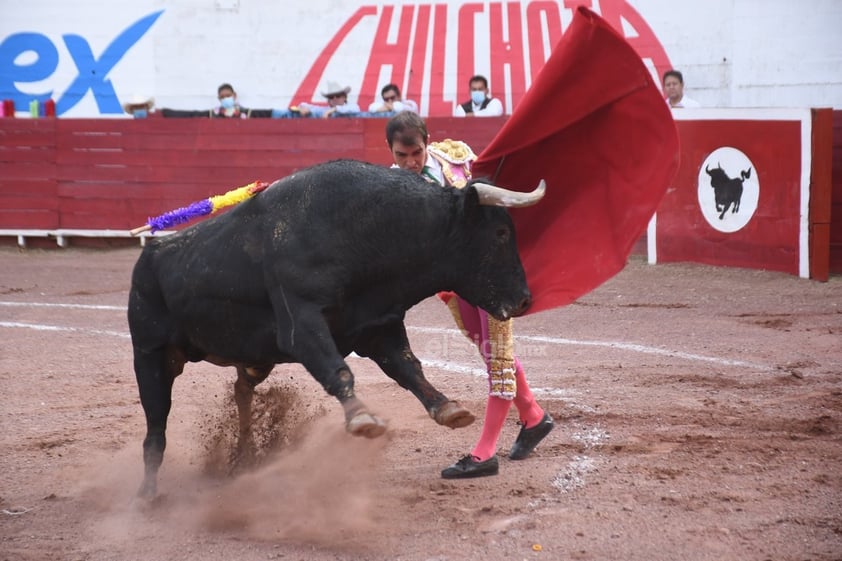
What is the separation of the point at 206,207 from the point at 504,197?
43.1 inches

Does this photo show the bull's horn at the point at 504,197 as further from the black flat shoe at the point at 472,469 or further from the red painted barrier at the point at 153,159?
the red painted barrier at the point at 153,159

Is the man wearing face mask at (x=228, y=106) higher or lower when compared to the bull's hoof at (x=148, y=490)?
higher

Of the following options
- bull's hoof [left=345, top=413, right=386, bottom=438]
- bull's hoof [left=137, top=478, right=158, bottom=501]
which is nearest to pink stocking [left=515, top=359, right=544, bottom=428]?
bull's hoof [left=345, top=413, right=386, bottom=438]

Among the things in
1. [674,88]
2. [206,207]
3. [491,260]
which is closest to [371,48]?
[674,88]

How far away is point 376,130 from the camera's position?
10.2 metres

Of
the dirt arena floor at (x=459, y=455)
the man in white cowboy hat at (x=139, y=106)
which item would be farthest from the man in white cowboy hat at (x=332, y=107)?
the dirt arena floor at (x=459, y=455)

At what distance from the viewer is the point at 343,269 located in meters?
3.36

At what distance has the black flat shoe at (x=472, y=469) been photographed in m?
3.83

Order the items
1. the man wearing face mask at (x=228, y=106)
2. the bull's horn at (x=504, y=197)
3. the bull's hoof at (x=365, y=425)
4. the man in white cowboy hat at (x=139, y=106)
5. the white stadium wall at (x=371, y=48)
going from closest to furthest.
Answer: the bull's hoof at (x=365, y=425) < the bull's horn at (x=504, y=197) < the white stadium wall at (x=371, y=48) < the man wearing face mask at (x=228, y=106) < the man in white cowboy hat at (x=139, y=106)

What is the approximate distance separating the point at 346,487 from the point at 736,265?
543 cm

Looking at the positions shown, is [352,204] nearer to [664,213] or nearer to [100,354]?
[100,354]

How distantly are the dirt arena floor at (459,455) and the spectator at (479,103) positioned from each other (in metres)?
4.00

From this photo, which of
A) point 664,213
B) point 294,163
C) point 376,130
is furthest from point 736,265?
point 294,163

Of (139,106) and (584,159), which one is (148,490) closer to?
(584,159)
